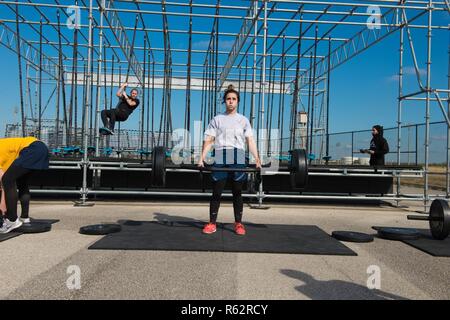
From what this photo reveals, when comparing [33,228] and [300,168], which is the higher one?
[300,168]

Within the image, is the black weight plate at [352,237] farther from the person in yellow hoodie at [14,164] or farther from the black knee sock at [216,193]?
the person in yellow hoodie at [14,164]

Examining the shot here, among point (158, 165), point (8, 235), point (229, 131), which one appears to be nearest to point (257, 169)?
Result: point (229, 131)

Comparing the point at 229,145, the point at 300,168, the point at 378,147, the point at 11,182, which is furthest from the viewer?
the point at 378,147

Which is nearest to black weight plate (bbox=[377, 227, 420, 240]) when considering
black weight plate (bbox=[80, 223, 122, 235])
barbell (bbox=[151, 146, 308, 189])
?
barbell (bbox=[151, 146, 308, 189])

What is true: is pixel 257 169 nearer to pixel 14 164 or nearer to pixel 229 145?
pixel 229 145

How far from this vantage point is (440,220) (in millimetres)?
3666

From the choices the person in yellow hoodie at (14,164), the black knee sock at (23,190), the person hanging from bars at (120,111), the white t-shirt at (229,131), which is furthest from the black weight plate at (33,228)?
the person hanging from bars at (120,111)

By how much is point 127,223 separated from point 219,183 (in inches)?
52.0

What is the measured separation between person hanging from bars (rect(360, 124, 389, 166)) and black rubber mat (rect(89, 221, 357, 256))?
324 cm

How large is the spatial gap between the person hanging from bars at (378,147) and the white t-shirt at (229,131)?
406cm

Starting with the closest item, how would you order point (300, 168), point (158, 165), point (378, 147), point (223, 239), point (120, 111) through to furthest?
1. point (223, 239)
2. point (158, 165)
3. point (300, 168)
4. point (120, 111)
5. point (378, 147)

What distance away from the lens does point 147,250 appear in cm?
308

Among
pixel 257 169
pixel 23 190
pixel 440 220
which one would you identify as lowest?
pixel 440 220

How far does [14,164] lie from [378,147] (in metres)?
5.82
